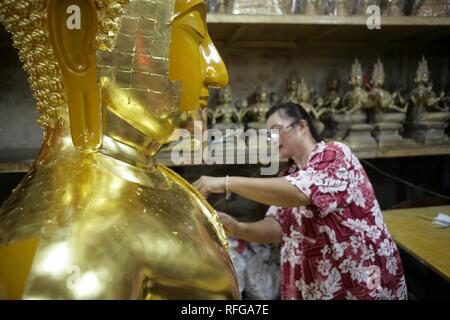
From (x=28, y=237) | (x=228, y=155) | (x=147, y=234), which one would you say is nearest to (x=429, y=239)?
(x=228, y=155)

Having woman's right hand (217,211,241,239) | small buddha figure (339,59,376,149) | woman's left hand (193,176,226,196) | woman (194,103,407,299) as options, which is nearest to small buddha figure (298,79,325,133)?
small buddha figure (339,59,376,149)

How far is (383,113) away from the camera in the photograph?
234 centimetres

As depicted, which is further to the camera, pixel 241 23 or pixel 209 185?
pixel 241 23

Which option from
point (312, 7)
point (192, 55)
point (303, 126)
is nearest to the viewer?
point (192, 55)

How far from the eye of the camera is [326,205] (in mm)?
1397

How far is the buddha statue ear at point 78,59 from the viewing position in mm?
505

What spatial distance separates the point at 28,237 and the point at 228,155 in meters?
1.57

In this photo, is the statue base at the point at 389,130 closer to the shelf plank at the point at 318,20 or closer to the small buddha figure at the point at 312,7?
the shelf plank at the point at 318,20

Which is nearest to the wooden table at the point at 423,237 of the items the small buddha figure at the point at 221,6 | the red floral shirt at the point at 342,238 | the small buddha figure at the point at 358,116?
the red floral shirt at the point at 342,238

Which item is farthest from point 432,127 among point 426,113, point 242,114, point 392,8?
point 242,114

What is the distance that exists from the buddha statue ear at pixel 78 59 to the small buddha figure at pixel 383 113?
2.05m

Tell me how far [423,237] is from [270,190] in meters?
0.82

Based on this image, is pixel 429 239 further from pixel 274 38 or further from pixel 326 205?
pixel 274 38

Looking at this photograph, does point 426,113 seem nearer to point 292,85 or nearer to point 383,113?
point 383,113
